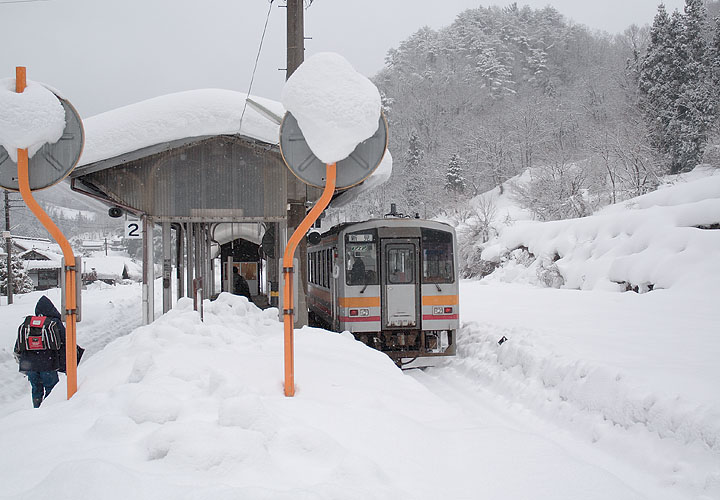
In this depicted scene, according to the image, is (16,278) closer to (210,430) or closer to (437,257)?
(437,257)

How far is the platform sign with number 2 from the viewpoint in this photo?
37.9ft

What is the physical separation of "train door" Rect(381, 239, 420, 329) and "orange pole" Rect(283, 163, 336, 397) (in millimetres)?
6194

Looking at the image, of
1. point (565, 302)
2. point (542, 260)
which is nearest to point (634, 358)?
point (565, 302)

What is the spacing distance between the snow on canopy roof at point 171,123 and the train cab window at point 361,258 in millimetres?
2368

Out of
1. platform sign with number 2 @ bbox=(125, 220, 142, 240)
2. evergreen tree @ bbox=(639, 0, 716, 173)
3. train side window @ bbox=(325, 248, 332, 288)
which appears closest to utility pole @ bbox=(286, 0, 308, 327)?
train side window @ bbox=(325, 248, 332, 288)

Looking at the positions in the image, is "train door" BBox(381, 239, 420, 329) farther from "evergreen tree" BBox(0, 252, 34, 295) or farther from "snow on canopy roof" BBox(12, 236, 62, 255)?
"snow on canopy roof" BBox(12, 236, 62, 255)

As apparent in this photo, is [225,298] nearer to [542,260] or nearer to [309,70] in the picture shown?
[309,70]

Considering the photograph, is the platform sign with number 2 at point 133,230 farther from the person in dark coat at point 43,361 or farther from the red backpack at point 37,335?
the red backpack at point 37,335

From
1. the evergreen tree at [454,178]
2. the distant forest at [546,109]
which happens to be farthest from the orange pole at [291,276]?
the evergreen tree at [454,178]

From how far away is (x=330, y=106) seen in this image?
447 cm

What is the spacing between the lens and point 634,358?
7633 millimetres

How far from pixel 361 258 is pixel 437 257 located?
1453 millimetres

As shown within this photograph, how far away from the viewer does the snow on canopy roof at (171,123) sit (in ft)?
31.5

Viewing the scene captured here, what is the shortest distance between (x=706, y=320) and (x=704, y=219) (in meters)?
8.08
